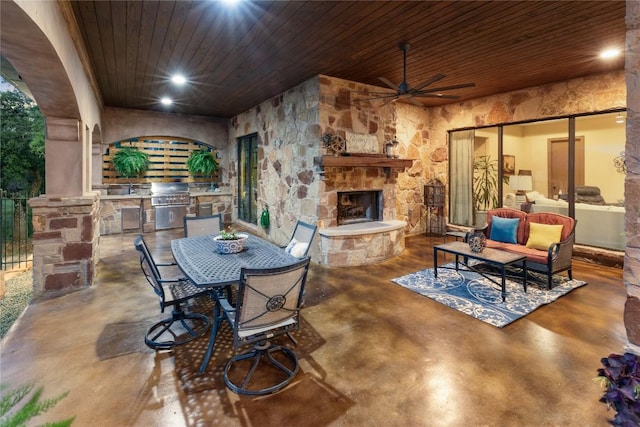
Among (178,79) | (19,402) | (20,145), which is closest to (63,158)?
(178,79)

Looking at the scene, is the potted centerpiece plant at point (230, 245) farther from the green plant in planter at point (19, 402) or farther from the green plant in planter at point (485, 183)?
the green plant in planter at point (485, 183)

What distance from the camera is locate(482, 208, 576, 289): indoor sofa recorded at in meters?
3.74

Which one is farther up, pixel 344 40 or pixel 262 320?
pixel 344 40

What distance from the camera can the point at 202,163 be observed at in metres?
8.23

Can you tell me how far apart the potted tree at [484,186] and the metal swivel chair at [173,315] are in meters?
5.66

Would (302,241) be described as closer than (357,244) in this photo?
Yes

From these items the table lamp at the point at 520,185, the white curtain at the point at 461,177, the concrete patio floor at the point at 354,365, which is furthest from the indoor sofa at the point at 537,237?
the white curtain at the point at 461,177

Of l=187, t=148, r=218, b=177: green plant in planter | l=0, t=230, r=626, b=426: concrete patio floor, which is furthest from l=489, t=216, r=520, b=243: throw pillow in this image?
l=187, t=148, r=218, b=177: green plant in planter

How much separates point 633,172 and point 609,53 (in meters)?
3.88

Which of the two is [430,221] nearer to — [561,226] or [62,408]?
[561,226]

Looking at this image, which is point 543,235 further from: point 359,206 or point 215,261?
point 215,261

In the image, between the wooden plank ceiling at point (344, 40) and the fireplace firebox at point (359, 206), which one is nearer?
the wooden plank ceiling at point (344, 40)

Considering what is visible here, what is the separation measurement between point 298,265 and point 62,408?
1.60 m

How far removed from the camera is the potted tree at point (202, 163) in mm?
8188
